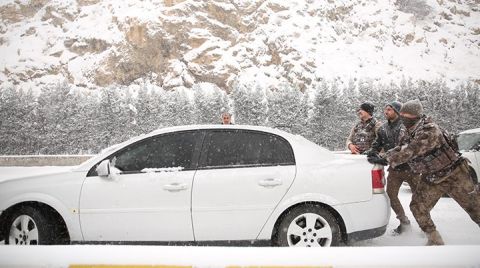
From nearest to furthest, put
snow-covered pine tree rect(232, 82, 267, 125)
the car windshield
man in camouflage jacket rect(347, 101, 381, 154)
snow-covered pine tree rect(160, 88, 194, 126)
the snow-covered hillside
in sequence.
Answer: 1. man in camouflage jacket rect(347, 101, 381, 154)
2. the car windshield
3. snow-covered pine tree rect(160, 88, 194, 126)
4. snow-covered pine tree rect(232, 82, 267, 125)
5. the snow-covered hillside

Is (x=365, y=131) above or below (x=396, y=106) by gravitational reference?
below

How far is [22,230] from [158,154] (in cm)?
152

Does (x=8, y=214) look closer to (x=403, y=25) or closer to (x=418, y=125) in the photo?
(x=418, y=125)

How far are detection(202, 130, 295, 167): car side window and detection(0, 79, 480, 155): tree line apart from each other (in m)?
36.8

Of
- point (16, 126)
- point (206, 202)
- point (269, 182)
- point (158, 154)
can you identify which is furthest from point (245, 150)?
point (16, 126)

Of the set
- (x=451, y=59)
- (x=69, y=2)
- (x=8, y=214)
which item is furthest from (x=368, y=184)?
(x=69, y=2)

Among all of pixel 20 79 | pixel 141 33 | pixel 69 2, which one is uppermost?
pixel 69 2

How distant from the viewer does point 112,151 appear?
13.6 ft

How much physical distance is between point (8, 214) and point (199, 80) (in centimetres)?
9061

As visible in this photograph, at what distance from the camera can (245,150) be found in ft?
13.3

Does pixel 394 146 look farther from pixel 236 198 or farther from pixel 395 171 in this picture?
pixel 236 198

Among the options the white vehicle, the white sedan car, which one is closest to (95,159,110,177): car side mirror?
the white sedan car

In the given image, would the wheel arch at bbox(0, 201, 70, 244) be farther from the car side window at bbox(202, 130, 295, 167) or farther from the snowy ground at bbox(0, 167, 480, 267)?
the snowy ground at bbox(0, 167, 480, 267)

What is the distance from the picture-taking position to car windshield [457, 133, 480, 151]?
8.15 metres
